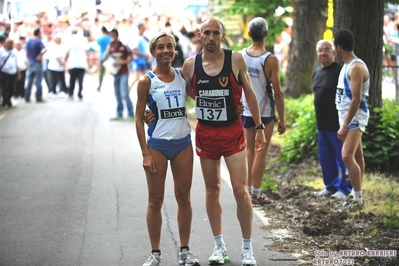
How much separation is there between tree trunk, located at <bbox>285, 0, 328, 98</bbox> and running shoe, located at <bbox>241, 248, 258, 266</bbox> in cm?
1097

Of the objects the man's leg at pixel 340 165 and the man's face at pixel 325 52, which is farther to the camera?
the man's leg at pixel 340 165

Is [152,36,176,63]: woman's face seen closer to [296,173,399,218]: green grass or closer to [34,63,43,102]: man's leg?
[296,173,399,218]: green grass

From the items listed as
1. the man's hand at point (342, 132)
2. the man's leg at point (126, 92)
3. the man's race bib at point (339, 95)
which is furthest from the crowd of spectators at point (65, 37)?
the man's hand at point (342, 132)

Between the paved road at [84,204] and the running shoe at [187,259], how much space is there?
14 centimetres

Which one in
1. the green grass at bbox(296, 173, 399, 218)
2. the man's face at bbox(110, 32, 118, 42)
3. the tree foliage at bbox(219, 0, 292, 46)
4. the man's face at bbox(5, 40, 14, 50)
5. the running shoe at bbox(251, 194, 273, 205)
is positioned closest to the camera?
the green grass at bbox(296, 173, 399, 218)

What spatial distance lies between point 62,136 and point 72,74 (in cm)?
791

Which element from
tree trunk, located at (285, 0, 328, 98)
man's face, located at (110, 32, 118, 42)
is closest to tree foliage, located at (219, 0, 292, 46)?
tree trunk, located at (285, 0, 328, 98)

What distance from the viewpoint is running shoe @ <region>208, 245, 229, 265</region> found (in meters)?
6.91

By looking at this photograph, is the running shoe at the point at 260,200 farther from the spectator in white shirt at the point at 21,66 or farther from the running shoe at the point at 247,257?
the spectator in white shirt at the point at 21,66

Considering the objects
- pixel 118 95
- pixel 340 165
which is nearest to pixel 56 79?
pixel 118 95

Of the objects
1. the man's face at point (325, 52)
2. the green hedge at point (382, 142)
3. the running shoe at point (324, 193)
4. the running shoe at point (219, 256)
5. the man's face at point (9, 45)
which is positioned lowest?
the running shoe at point (324, 193)

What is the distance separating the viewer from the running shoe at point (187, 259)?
686 cm

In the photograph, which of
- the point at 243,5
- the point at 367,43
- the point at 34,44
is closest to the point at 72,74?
the point at 34,44

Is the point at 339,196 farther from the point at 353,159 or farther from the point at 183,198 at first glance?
the point at 183,198
